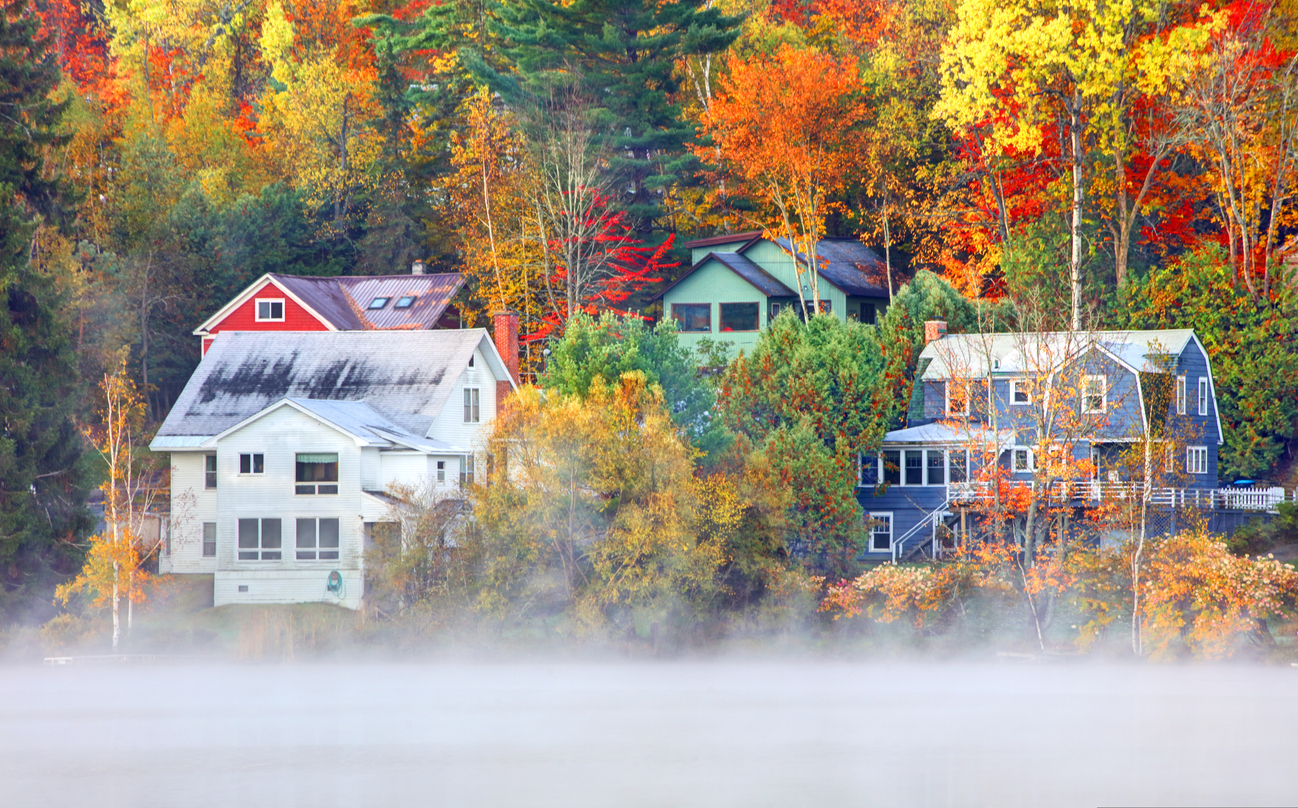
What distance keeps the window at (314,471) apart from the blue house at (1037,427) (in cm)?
1759

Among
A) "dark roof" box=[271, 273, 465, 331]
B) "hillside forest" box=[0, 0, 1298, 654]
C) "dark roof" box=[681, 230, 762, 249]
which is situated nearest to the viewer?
"hillside forest" box=[0, 0, 1298, 654]

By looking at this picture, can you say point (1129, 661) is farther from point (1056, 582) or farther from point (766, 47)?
point (766, 47)

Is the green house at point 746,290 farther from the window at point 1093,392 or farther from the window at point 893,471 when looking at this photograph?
the window at point 1093,392

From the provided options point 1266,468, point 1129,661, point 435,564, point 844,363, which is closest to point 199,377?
point 435,564

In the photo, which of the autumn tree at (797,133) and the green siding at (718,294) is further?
the green siding at (718,294)

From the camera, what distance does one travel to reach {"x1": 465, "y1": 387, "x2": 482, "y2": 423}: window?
5406cm

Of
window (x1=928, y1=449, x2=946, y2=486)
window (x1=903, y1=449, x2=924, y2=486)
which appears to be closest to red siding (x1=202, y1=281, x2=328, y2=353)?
window (x1=903, y1=449, x2=924, y2=486)

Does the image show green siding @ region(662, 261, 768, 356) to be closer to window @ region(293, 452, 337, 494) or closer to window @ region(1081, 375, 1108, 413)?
window @ region(1081, 375, 1108, 413)

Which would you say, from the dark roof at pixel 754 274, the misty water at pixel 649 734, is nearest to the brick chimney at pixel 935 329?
the dark roof at pixel 754 274

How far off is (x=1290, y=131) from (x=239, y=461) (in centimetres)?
3859

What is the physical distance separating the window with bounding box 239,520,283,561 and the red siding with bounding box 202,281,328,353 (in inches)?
664

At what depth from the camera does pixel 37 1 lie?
80188 mm

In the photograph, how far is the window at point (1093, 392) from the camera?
45938 mm

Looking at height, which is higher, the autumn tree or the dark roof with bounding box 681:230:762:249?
the autumn tree
